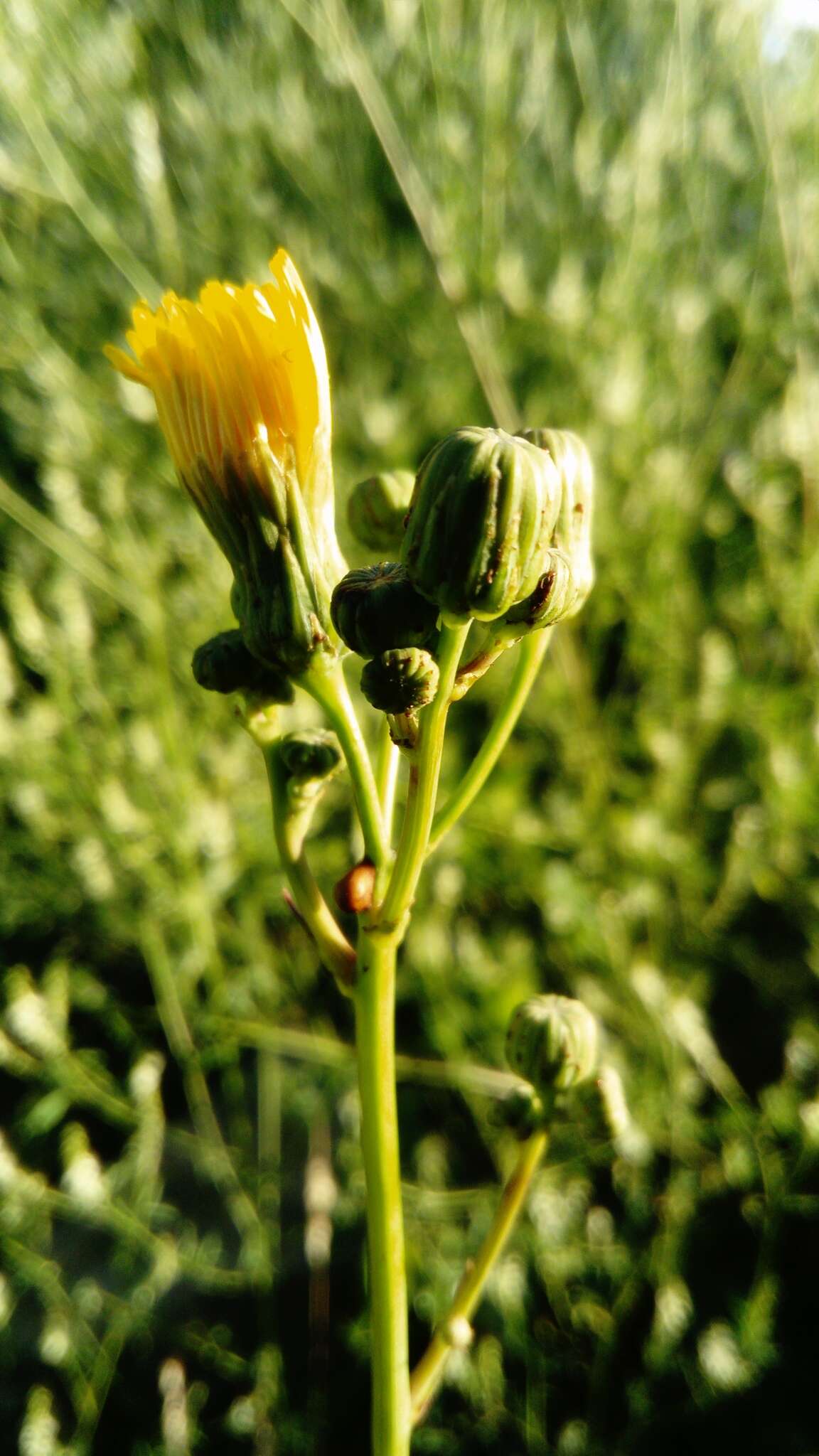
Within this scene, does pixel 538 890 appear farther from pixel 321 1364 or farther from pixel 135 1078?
pixel 321 1364

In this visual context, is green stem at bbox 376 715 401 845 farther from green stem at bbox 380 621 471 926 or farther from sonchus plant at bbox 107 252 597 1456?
green stem at bbox 380 621 471 926

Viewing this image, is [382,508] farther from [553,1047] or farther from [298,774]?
[553,1047]

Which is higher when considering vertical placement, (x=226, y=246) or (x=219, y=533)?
(x=226, y=246)

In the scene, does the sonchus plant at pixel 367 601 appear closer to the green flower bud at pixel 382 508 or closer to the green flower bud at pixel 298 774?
the green flower bud at pixel 298 774

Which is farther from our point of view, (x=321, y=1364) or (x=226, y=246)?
(x=226, y=246)

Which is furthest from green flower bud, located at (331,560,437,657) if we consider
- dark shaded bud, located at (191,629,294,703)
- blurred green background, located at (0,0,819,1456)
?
blurred green background, located at (0,0,819,1456)

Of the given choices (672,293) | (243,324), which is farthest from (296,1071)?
(672,293)

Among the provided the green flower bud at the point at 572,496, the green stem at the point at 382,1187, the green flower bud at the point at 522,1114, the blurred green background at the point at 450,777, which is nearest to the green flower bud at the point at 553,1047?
the green flower bud at the point at 522,1114
